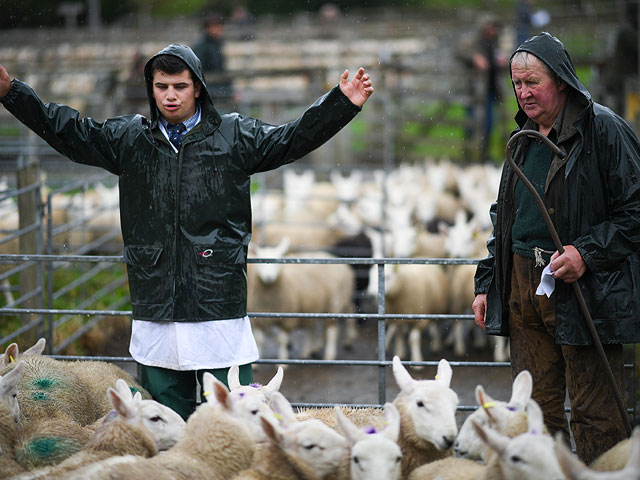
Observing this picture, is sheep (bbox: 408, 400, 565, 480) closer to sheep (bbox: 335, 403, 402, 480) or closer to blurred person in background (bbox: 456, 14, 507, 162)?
sheep (bbox: 335, 403, 402, 480)

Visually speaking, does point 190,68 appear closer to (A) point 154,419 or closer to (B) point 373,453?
(A) point 154,419

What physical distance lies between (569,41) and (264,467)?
25796 mm

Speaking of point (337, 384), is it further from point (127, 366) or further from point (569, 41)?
point (569, 41)

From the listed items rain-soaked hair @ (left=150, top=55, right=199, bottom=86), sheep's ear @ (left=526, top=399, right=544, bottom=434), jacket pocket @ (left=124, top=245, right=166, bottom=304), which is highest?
rain-soaked hair @ (left=150, top=55, right=199, bottom=86)

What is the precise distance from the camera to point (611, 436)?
12.0ft

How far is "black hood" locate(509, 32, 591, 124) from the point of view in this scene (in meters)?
3.61

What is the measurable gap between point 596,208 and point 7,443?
2.62 m

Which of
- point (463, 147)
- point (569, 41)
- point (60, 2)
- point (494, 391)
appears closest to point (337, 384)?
point (494, 391)

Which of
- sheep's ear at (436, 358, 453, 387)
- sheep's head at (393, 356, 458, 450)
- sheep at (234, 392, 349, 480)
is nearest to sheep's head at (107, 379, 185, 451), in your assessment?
sheep at (234, 392, 349, 480)

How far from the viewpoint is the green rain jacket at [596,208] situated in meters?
3.58

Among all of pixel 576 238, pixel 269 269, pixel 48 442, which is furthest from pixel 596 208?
pixel 269 269

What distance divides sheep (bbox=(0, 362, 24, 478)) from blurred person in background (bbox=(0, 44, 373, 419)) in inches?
25.5

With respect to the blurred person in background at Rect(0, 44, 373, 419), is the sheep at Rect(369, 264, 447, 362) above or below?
below

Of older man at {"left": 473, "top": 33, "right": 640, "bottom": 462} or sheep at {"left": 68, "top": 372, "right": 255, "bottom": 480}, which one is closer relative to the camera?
sheep at {"left": 68, "top": 372, "right": 255, "bottom": 480}
